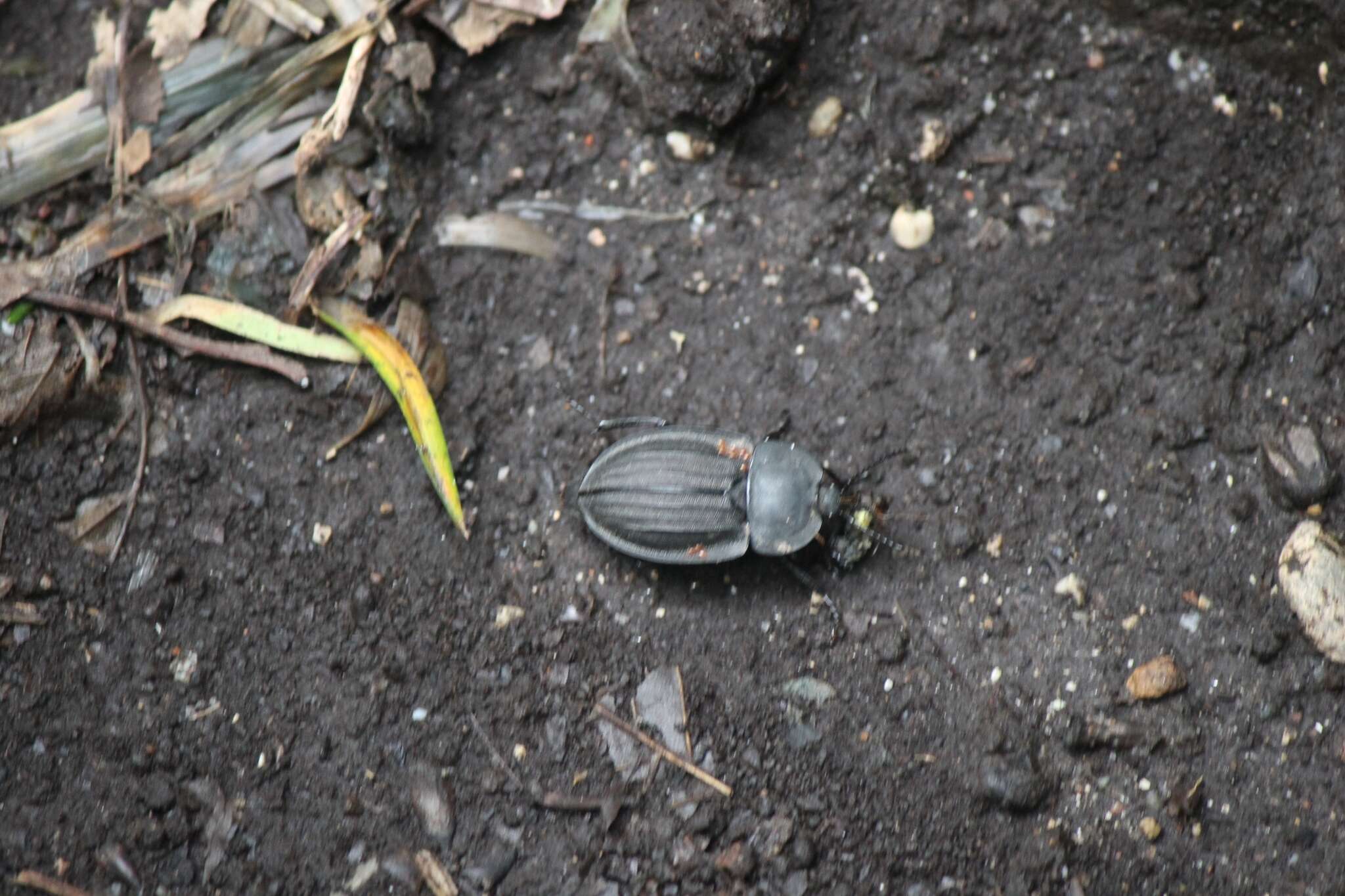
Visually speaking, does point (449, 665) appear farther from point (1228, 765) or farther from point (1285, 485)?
point (1285, 485)

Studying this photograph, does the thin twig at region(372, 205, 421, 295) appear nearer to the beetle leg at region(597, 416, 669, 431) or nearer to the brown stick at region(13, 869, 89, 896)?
the beetle leg at region(597, 416, 669, 431)

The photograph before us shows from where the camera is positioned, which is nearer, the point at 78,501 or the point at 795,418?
the point at 78,501

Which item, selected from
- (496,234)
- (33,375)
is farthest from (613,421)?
(33,375)

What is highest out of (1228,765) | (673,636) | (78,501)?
(78,501)

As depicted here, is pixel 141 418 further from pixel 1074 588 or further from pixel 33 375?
pixel 1074 588

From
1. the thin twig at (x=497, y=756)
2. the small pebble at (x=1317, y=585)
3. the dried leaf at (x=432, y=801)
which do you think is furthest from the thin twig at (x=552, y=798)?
the small pebble at (x=1317, y=585)

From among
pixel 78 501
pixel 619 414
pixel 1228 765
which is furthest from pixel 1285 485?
pixel 78 501
